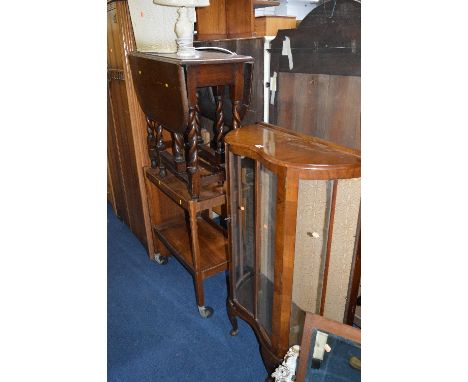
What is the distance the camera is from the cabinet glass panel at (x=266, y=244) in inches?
47.2

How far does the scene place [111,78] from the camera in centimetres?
233

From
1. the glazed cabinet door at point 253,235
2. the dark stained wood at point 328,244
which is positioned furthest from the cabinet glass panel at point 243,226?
the dark stained wood at point 328,244

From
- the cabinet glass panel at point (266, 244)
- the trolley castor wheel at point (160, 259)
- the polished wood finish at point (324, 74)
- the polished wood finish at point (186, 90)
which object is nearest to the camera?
the cabinet glass panel at point (266, 244)

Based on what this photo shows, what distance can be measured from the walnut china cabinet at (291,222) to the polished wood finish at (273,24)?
598 mm

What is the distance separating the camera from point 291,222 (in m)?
1.12

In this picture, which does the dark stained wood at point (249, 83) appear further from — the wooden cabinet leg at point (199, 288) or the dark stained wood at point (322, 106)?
the wooden cabinet leg at point (199, 288)

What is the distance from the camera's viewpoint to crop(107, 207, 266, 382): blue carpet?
173 cm

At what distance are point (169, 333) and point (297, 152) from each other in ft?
4.62

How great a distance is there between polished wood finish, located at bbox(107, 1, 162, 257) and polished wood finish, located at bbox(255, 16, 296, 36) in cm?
80

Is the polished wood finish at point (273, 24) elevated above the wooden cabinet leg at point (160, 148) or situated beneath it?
elevated above

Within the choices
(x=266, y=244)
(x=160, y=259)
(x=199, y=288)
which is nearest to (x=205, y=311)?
(x=199, y=288)

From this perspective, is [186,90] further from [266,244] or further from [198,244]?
[198,244]
